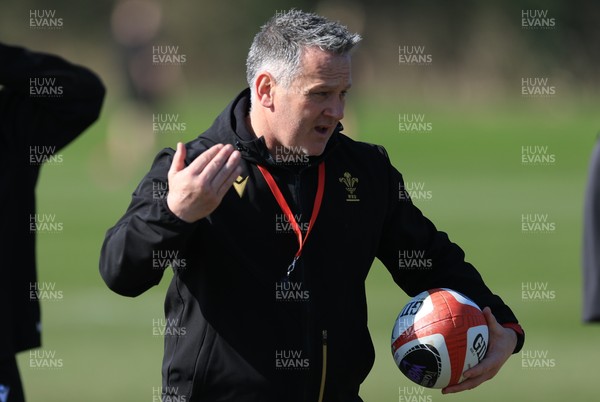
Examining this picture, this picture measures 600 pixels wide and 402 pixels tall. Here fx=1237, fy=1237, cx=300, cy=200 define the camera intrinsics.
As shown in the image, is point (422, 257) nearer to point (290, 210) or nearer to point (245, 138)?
point (290, 210)

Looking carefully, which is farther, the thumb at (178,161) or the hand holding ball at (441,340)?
the hand holding ball at (441,340)

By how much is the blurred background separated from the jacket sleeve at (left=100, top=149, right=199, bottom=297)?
16.2 ft

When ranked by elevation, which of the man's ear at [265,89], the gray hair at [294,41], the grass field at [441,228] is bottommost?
the grass field at [441,228]

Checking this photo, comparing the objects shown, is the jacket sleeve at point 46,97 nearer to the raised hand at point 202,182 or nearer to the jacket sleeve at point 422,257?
the raised hand at point 202,182

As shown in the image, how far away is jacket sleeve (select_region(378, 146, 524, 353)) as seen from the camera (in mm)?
5500

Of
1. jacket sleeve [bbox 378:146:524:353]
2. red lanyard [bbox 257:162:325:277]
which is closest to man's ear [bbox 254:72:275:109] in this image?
red lanyard [bbox 257:162:325:277]

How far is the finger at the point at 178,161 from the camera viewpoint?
15.5 ft

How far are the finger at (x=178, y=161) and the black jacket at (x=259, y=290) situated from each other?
16cm

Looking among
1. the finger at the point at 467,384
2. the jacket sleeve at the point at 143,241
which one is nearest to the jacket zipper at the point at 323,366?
the finger at the point at 467,384

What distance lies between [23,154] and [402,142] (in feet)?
74.2

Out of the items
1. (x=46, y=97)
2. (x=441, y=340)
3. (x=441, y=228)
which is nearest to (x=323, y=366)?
(x=441, y=340)

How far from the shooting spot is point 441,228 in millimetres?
18031

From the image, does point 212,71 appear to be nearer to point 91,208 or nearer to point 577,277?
point 91,208

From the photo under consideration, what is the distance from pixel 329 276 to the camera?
514cm
